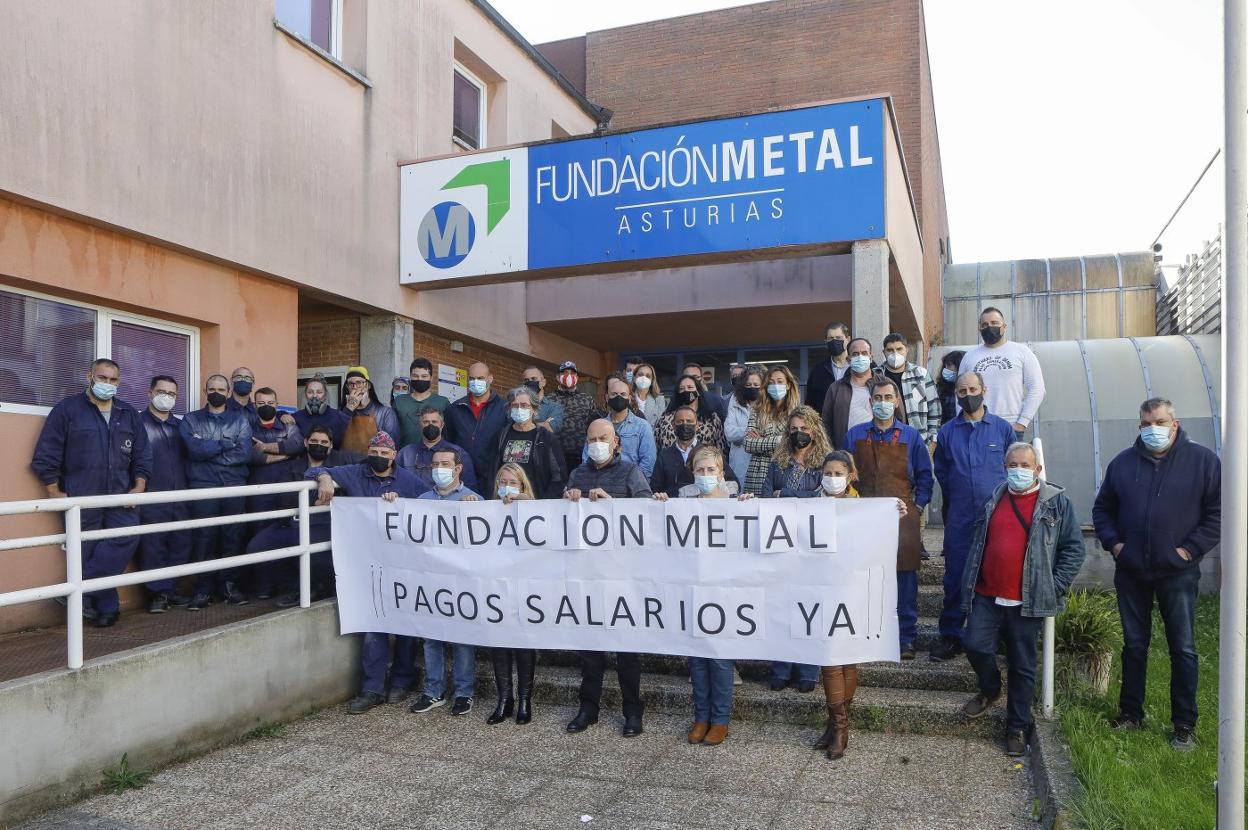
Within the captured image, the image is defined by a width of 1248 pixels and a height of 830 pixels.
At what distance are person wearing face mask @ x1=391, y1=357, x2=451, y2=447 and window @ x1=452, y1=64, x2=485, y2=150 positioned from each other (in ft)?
17.2

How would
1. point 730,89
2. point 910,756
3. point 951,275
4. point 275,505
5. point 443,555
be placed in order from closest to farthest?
point 910,756 → point 443,555 → point 275,505 → point 730,89 → point 951,275

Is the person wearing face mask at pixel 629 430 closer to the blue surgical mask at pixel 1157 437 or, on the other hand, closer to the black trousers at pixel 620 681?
the black trousers at pixel 620 681

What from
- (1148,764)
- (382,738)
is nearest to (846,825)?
(1148,764)

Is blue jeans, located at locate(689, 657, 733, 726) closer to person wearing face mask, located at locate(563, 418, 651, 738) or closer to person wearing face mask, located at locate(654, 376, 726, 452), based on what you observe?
person wearing face mask, located at locate(563, 418, 651, 738)

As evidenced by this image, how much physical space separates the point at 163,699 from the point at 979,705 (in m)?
4.69

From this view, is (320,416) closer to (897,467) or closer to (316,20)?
(316,20)

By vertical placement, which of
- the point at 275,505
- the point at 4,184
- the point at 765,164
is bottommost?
the point at 275,505

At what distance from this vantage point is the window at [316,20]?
9.46 m

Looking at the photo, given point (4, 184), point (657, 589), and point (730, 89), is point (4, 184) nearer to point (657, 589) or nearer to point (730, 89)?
point (657, 589)

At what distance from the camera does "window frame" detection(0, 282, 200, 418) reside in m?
6.92

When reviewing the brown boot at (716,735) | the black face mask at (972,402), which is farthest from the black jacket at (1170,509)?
the brown boot at (716,735)

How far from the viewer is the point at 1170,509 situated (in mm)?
5184

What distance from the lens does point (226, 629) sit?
222 inches

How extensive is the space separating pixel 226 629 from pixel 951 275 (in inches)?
869
